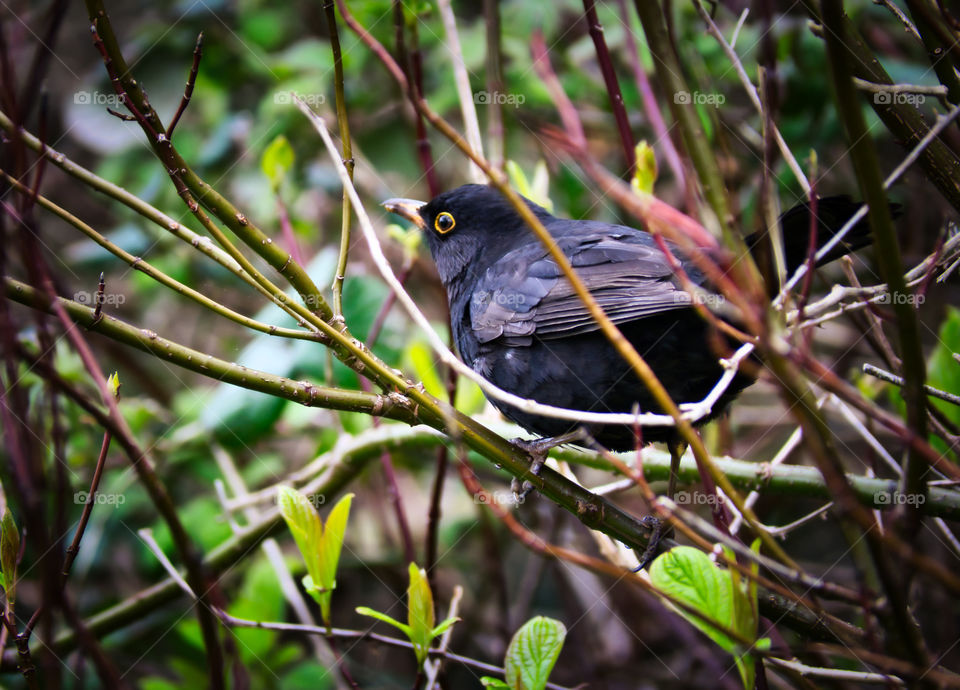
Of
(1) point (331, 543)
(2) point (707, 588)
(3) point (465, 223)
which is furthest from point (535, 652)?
(3) point (465, 223)

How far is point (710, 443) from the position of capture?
154 inches

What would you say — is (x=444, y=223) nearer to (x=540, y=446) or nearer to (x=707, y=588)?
(x=540, y=446)

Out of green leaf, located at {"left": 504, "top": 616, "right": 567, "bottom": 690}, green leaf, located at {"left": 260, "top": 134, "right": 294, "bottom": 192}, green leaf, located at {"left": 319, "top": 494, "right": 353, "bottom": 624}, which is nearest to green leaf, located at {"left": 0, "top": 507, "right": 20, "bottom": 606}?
green leaf, located at {"left": 319, "top": 494, "right": 353, "bottom": 624}

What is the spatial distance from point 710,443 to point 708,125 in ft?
5.48

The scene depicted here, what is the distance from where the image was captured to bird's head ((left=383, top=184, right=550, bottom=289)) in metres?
3.71

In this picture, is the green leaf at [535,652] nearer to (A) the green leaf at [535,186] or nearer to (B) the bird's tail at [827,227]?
(B) the bird's tail at [827,227]

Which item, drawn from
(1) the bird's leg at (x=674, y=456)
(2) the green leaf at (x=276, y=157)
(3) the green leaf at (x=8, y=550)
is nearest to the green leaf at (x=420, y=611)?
(3) the green leaf at (x=8, y=550)

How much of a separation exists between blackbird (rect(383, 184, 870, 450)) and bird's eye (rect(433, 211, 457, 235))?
0.77 feet

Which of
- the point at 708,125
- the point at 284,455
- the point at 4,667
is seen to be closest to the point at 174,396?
the point at 284,455

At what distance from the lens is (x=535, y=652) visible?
78.7 inches

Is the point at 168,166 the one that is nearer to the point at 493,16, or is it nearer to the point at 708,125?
the point at 493,16

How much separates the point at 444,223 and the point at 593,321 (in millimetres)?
1212

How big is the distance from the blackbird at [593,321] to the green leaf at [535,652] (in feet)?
2.97

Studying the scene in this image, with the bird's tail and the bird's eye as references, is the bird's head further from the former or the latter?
the bird's tail
